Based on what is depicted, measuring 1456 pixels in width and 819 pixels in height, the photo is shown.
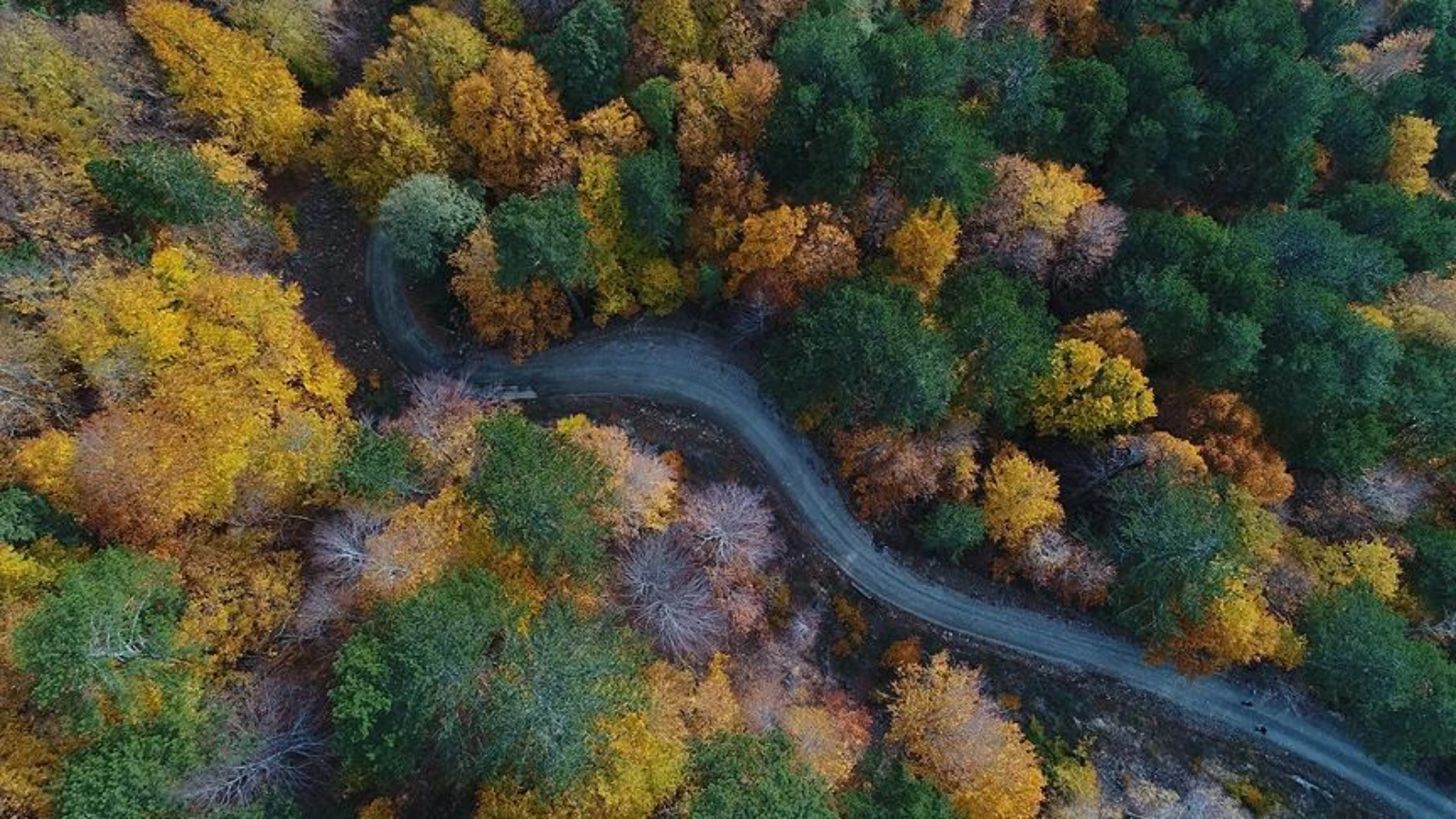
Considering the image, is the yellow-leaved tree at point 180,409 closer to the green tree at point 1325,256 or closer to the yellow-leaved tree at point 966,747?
the yellow-leaved tree at point 966,747

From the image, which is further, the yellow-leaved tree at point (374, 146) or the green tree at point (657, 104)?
the green tree at point (657, 104)

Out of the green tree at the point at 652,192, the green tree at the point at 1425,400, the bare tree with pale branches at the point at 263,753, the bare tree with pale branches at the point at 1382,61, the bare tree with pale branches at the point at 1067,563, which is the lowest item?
the bare tree with pale branches at the point at 263,753

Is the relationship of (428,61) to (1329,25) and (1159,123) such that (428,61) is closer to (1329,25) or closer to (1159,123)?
(1159,123)

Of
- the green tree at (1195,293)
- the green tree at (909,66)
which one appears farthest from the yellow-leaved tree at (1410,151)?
the green tree at (909,66)

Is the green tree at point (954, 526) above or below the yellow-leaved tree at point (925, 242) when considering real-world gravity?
below

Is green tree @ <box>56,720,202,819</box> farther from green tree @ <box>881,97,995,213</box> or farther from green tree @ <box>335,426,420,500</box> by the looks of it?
green tree @ <box>881,97,995,213</box>

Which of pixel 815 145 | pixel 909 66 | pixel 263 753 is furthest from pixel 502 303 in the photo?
pixel 909 66
